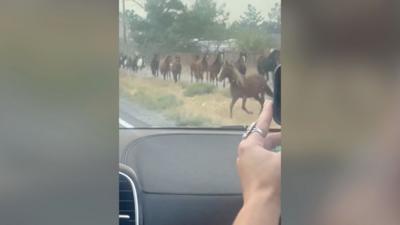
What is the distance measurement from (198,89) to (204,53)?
0.09m

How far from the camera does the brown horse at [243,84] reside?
1323 mm

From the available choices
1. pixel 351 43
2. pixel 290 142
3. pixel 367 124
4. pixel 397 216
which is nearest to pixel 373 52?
pixel 351 43

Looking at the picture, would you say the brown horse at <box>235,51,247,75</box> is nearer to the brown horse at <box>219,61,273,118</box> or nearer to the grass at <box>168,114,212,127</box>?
the brown horse at <box>219,61,273,118</box>

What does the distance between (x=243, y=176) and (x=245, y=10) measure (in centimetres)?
43

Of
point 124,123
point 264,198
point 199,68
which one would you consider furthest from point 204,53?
point 264,198

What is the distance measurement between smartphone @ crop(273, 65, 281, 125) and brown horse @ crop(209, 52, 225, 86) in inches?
5.7

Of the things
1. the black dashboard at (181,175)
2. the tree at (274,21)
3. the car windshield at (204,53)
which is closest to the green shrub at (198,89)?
the car windshield at (204,53)

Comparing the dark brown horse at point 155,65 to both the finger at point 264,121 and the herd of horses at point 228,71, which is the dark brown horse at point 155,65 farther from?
the finger at point 264,121

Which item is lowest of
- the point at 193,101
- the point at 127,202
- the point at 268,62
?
the point at 127,202

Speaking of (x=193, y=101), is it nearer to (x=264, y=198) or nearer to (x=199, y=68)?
(x=199, y=68)

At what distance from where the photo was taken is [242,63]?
4.33 feet

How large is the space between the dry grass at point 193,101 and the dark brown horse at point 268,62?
80mm

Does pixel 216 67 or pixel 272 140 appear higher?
pixel 216 67

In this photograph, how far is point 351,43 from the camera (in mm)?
1372
